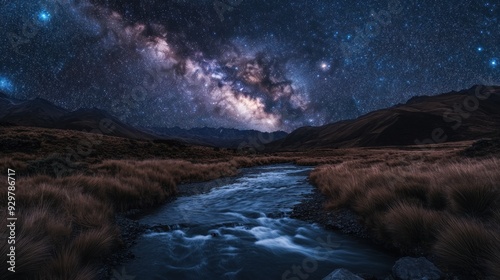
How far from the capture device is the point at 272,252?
6172mm

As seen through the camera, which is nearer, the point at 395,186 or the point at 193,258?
the point at 193,258

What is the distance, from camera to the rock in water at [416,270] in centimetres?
394

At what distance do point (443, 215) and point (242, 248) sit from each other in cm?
441

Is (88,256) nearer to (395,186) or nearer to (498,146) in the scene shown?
(395,186)

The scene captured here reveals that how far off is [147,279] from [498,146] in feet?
70.8

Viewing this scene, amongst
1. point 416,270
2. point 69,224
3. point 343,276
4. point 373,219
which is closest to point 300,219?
point 373,219

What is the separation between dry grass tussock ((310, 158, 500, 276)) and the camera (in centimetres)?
387

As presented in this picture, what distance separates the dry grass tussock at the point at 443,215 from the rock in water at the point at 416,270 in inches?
9.8

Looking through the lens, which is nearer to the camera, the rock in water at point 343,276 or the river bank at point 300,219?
the rock in water at point 343,276

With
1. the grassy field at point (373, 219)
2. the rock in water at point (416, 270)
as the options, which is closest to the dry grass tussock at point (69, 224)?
the grassy field at point (373, 219)

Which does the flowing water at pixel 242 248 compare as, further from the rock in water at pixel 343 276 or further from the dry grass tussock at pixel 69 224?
the dry grass tussock at pixel 69 224

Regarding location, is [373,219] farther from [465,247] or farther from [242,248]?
[242,248]

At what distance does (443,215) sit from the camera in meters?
5.23

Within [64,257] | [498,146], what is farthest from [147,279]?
[498,146]
